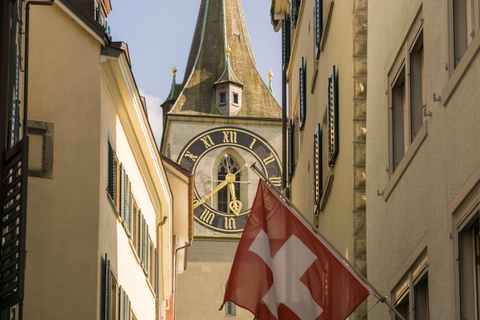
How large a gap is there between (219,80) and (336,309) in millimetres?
50038

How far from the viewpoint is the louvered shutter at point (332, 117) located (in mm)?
13602

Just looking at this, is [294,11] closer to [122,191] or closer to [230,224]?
[122,191]

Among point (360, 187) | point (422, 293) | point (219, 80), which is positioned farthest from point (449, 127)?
point (219, 80)

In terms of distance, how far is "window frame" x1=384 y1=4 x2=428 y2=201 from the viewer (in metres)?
8.99

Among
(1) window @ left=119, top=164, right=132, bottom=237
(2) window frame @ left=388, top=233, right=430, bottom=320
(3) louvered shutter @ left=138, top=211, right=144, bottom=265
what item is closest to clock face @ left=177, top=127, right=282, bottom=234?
(3) louvered shutter @ left=138, top=211, right=144, bottom=265

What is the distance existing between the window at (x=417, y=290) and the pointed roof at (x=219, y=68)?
156 feet

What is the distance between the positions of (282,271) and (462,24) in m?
3.13

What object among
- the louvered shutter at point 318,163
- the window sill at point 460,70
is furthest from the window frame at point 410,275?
the louvered shutter at point 318,163

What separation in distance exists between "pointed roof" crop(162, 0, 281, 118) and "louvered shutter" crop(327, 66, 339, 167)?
4289cm

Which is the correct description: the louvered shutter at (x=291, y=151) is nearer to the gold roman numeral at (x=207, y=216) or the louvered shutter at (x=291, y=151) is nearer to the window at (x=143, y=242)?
the window at (x=143, y=242)

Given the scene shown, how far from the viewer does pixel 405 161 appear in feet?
31.0

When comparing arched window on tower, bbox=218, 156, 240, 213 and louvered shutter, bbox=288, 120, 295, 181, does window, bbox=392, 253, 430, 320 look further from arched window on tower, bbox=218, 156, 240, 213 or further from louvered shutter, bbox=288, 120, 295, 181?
arched window on tower, bbox=218, 156, 240, 213

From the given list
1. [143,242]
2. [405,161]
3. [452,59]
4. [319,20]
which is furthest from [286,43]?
[452,59]

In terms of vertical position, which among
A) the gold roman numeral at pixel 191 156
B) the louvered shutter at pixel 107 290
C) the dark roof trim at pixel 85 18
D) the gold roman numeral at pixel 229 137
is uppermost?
the gold roman numeral at pixel 229 137
